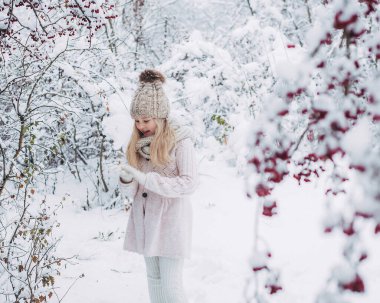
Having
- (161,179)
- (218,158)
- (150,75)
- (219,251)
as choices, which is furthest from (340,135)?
(218,158)

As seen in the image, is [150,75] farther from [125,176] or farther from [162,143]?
[125,176]

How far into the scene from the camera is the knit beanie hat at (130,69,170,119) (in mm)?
2668

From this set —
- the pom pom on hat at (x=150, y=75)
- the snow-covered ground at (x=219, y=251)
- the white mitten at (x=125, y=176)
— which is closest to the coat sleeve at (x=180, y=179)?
the white mitten at (x=125, y=176)

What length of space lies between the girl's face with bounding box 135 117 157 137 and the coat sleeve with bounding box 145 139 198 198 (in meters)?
0.20

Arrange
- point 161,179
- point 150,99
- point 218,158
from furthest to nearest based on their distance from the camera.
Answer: point 218,158 < point 150,99 < point 161,179

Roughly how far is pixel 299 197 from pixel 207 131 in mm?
2469

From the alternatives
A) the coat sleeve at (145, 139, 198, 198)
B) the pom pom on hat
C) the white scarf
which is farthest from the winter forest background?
the pom pom on hat

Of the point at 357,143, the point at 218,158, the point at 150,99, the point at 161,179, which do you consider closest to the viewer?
the point at 357,143

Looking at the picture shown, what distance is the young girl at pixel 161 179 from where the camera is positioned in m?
2.64

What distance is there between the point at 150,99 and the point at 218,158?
14.3 feet

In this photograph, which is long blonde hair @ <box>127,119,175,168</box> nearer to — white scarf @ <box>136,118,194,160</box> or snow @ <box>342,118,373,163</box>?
white scarf @ <box>136,118,194,160</box>

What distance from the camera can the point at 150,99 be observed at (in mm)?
2672

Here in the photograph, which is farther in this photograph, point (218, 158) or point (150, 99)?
point (218, 158)

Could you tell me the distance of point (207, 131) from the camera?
7.54 m
